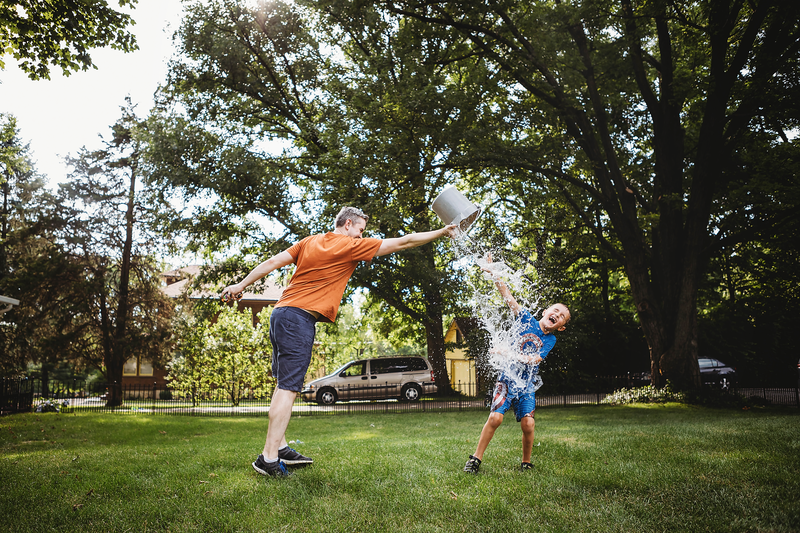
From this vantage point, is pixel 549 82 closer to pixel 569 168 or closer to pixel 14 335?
pixel 569 168

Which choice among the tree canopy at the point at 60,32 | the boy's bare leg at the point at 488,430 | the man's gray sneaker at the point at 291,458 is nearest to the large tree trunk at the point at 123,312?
the tree canopy at the point at 60,32

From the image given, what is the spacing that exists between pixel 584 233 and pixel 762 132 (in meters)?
7.75

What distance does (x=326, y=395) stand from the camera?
2091cm

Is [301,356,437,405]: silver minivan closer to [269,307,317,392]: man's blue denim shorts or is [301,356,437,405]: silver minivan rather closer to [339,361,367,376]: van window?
[339,361,367,376]: van window

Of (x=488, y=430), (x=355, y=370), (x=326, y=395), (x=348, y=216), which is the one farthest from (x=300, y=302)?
(x=355, y=370)

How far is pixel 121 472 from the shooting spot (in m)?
4.47

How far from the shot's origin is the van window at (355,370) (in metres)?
21.2

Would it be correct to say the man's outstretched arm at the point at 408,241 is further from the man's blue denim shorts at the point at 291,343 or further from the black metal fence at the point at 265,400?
the black metal fence at the point at 265,400

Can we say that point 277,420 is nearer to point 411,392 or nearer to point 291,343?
point 291,343

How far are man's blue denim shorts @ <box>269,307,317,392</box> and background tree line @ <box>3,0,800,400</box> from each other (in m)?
Result: 10.1

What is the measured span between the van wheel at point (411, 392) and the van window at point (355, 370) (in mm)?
1916

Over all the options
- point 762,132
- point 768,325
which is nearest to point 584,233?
point 762,132

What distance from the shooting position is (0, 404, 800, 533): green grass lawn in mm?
3004

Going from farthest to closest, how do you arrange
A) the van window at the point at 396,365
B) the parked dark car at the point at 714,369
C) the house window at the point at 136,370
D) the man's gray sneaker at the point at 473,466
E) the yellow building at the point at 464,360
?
the house window at the point at 136,370 < the parked dark car at the point at 714,369 < the van window at the point at 396,365 < the yellow building at the point at 464,360 < the man's gray sneaker at the point at 473,466
